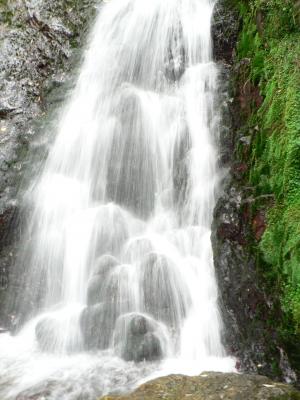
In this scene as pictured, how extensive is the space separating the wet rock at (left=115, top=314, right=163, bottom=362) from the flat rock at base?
1.87 m

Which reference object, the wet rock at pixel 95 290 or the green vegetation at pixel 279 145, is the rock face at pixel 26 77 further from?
the green vegetation at pixel 279 145

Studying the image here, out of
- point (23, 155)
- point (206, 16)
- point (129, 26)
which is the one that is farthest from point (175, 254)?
point (129, 26)

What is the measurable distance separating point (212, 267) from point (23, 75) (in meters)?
8.62

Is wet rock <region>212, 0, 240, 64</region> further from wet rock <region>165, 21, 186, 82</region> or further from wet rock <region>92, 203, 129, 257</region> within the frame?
wet rock <region>92, 203, 129, 257</region>

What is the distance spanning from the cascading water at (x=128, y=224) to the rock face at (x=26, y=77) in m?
0.59

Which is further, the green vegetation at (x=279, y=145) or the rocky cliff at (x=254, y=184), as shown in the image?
the rocky cliff at (x=254, y=184)

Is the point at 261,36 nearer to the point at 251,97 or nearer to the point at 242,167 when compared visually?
the point at 251,97

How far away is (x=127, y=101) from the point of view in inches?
415

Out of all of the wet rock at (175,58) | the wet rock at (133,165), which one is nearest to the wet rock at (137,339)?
the wet rock at (133,165)

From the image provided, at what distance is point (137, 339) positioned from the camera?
6297 millimetres

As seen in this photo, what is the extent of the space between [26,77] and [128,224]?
659 cm

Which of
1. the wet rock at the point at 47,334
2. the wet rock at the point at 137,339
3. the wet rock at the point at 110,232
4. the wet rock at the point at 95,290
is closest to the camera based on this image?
the wet rock at the point at 137,339

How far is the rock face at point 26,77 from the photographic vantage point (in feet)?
32.4

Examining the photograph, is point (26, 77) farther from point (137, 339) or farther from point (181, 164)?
point (137, 339)
